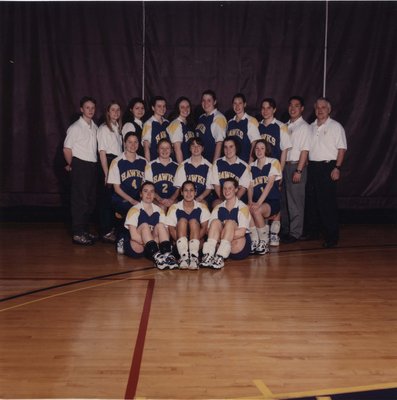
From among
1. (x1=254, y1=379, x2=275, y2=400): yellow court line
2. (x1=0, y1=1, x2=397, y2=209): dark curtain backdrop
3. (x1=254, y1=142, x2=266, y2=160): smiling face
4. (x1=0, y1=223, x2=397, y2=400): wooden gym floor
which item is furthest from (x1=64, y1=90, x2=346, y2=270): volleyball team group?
(x1=254, y1=379, x2=275, y2=400): yellow court line

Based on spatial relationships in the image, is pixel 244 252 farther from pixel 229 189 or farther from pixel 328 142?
pixel 328 142

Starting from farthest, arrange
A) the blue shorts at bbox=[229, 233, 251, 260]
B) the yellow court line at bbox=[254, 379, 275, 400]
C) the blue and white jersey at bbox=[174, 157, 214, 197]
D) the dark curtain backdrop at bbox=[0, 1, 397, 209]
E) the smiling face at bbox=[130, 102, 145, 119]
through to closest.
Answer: the dark curtain backdrop at bbox=[0, 1, 397, 209]
the smiling face at bbox=[130, 102, 145, 119]
the blue and white jersey at bbox=[174, 157, 214, 197]
the blue shorts at bbox=[229, 233, 251, 260]
the yellow court line at bbox=[254, 379, 275, 400]

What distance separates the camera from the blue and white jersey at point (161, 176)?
5812 mm

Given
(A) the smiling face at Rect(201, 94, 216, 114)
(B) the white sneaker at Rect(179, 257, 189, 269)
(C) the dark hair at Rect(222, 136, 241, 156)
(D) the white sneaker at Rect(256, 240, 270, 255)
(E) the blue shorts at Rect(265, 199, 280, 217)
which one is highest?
(A) the smiling face at Rect(201, 94, 216, 114)

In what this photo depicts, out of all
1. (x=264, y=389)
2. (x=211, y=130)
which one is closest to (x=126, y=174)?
(x=211, y=130)

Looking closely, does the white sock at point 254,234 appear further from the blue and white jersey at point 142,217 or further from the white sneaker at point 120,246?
the white sneaker at point 120,246

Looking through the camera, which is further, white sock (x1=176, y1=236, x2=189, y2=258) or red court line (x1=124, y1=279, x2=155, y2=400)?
white sock (x1=176, y1=236, x2=189, y2=258)

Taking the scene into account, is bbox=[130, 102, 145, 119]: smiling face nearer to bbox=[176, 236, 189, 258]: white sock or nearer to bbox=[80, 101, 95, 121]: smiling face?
bbox=[80, 101, 95, 121]: smiling face

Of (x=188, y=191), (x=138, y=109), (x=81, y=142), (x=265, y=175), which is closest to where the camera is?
(x=188, y=191)

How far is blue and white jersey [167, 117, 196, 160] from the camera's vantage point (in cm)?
614

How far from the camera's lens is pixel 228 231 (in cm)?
513

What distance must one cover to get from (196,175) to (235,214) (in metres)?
0.73

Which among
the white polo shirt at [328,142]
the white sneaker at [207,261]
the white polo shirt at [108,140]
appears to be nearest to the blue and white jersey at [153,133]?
the white polo shirt at [108,140]

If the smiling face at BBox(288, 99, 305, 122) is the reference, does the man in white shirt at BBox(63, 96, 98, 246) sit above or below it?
below
